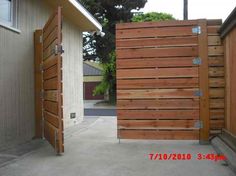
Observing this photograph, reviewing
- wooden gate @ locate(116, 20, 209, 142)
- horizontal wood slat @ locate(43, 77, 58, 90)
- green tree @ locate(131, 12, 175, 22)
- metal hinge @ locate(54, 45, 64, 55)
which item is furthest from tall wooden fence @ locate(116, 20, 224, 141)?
green tree @ locate(131, 12, 175, 22)

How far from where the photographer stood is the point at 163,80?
7051 mm

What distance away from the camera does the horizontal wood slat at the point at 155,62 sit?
22.8 feet

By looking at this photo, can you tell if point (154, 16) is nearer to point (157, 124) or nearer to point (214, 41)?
point (214, 41)

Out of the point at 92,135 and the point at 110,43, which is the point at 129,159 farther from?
the point at 110,43

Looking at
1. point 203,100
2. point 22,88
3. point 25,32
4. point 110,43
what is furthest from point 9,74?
point 110,43

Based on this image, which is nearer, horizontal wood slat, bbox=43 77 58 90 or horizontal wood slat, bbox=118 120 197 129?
horizontal wood slat, bbox=43 77 58 90

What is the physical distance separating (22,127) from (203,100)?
12.5ft

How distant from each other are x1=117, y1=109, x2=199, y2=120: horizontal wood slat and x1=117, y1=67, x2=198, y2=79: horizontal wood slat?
2.33 ft

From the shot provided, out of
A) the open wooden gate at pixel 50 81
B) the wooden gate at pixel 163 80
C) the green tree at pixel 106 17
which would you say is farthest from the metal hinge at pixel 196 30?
the green tree at pixel 106 17

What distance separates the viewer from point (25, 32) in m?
7.62

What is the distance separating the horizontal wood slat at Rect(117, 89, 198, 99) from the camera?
6957 mm

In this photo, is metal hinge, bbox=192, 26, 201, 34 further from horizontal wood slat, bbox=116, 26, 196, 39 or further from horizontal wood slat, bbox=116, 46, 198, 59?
horizontal wood slat, bbox=116, 46, 198, 59

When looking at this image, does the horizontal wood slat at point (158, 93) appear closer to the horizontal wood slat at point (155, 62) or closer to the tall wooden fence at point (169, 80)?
the tall wooden fence at point (169, 80)

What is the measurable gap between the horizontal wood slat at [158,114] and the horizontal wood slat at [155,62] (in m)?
0.92
